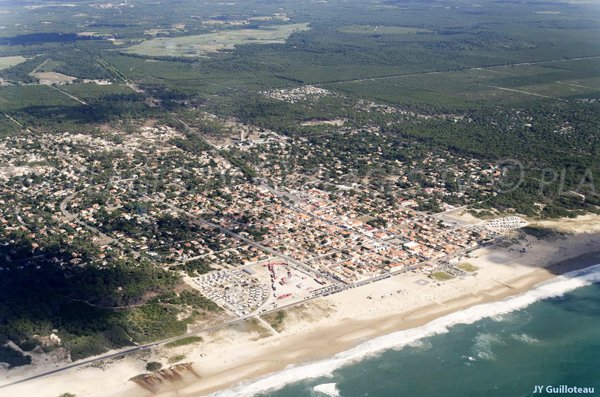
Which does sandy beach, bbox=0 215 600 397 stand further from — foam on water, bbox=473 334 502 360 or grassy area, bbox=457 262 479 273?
foam on water, bbox=473 334 502 360

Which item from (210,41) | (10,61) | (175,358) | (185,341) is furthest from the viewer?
(210,41)

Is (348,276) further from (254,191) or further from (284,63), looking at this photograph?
(284,63)

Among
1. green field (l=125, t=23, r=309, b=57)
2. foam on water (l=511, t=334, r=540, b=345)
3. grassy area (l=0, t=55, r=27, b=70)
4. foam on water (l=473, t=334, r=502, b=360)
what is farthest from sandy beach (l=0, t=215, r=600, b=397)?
green field (l=125, t=23, r=309, b=57)

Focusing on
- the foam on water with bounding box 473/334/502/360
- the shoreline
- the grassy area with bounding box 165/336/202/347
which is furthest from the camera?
the foam on water with bounding box 473/334/502/360

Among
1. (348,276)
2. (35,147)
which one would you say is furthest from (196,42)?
(348,276)

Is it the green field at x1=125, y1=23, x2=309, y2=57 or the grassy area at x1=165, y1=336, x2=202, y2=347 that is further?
the green field at x1=125, y1=23, x2=309, y2=57

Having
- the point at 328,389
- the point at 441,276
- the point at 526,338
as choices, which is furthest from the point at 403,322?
the point at 328,389

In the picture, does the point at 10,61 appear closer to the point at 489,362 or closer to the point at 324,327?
the point at 324,327
